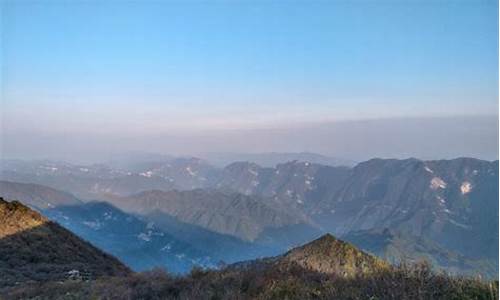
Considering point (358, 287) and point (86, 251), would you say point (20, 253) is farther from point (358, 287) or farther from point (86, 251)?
point (358, 287)

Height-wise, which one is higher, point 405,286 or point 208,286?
point 405,286

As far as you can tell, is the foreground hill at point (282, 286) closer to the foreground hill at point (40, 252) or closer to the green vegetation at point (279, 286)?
the green vegetation at point (279, 286)

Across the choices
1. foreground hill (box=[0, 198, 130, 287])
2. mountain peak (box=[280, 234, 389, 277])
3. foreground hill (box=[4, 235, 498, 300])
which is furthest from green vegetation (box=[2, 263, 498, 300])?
mountain peak (box=[280, 234, 389, 277])

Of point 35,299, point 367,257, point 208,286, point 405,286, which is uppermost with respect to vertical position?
point 405,286

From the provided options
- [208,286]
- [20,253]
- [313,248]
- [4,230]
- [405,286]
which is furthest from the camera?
[4,230]

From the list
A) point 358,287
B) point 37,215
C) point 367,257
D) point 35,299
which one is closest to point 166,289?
point 35,299

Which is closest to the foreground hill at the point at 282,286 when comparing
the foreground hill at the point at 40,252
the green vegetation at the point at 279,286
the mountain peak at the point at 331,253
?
the green vegetation at the point at 279,286

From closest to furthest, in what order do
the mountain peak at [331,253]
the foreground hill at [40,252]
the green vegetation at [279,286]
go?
the green vegetation at [279,286]
the mountain peak at [331,253]
the foreground hill at [40,252]
